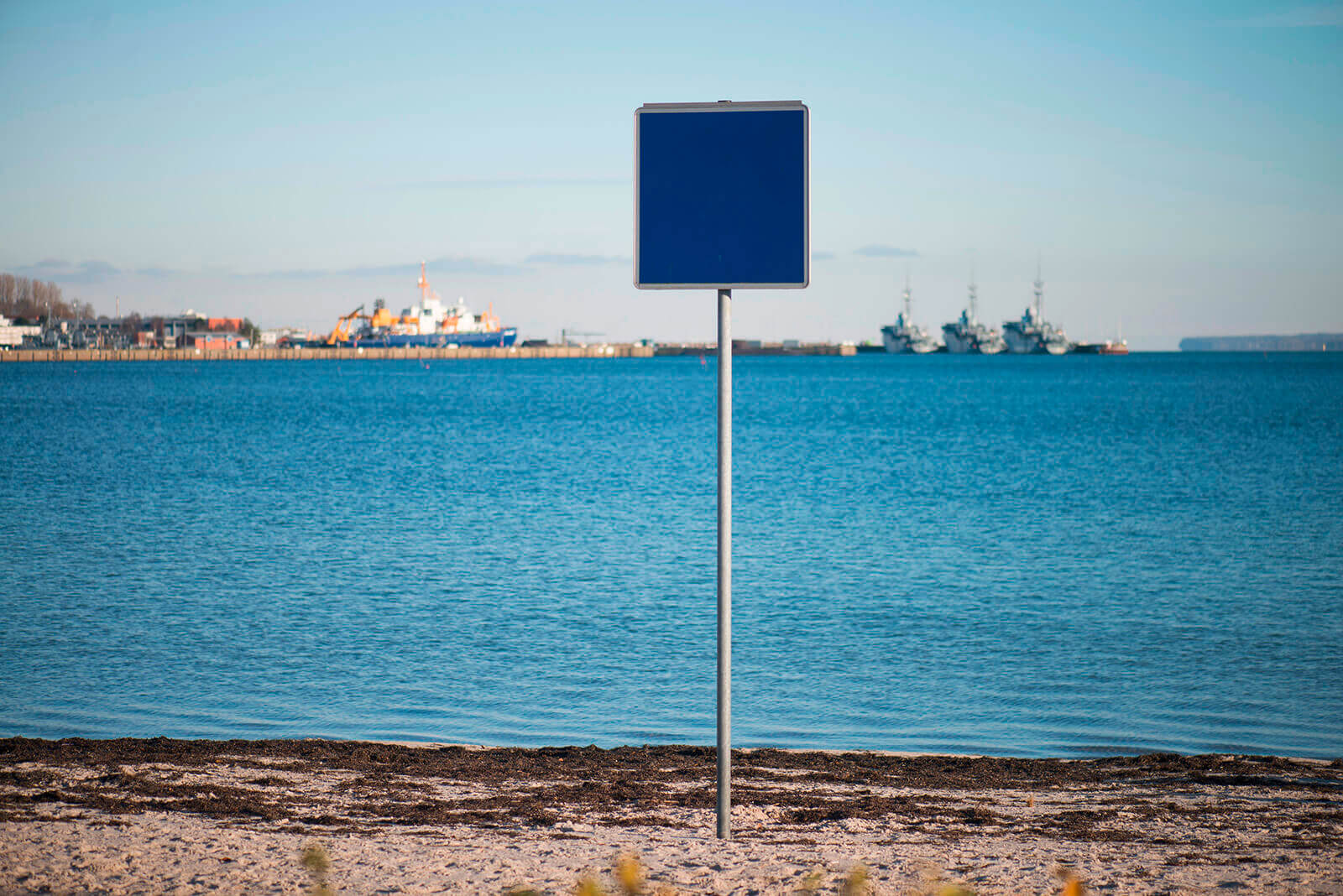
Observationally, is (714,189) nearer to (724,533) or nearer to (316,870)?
(724,533)

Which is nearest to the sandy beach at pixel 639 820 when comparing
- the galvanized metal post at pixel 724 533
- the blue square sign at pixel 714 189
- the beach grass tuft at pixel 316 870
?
the beach grass tuft at pixel 316 870

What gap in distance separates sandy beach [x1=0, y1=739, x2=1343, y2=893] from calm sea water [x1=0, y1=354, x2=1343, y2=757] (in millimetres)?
1829

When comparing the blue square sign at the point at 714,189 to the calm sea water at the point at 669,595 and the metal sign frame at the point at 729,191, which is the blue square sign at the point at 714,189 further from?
the calm sea water at the point at 669,595

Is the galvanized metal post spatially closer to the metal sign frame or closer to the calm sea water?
the metal sign frame

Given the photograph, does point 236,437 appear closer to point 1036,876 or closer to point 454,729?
point 454,729

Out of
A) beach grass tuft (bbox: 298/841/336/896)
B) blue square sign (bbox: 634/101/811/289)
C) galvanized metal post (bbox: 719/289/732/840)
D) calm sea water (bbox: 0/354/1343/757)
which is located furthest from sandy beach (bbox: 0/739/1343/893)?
blue square sign (bbox: 634/101/811/289)

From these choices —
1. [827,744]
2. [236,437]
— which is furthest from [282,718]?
[236,437]

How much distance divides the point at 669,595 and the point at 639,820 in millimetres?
12674

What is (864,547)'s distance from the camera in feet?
84.8

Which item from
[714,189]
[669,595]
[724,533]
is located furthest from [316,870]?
[669,595]

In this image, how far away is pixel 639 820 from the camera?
7438 millimetres

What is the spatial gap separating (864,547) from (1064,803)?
694 inches

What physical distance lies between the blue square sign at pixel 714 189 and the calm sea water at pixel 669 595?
6.49m

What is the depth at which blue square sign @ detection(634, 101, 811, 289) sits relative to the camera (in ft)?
19.9
